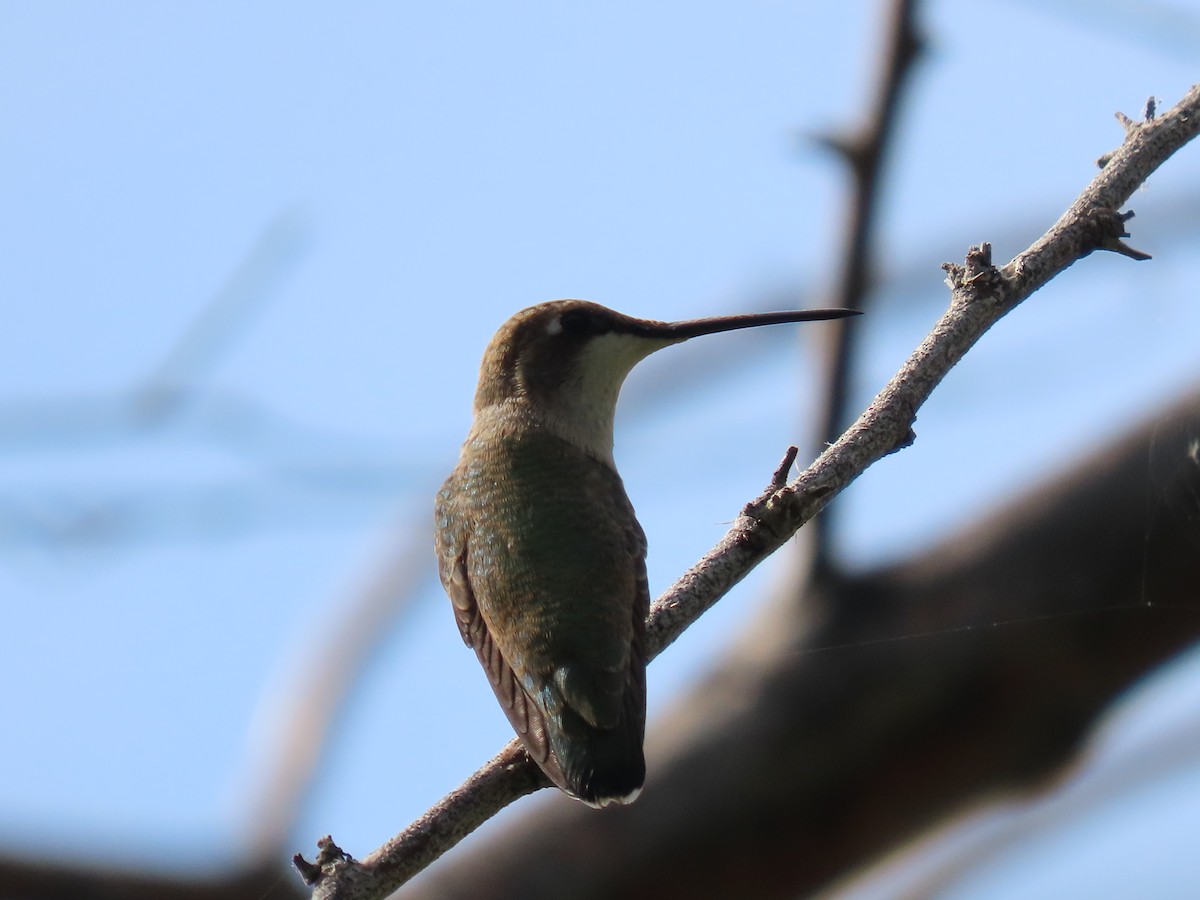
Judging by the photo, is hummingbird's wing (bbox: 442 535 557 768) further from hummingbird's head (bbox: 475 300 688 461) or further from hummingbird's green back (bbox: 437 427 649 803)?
hummingbird's head (bbox: 475 300 688 461)

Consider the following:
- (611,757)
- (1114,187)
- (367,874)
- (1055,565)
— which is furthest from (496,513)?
(1055,565)

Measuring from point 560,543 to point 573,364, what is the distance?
2.57 ft

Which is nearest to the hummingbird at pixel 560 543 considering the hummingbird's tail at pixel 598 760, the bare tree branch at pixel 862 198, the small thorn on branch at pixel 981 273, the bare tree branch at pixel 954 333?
the hummingbird's tail at pixel 598 760

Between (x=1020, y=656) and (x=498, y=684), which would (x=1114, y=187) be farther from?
(x=1020, y=656)

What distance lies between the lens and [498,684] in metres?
3.32

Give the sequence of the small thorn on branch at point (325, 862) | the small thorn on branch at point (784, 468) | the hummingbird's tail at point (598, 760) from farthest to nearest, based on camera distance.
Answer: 1. the hummingbird's tail at point (598, 760)
2. the small thorn on branch at point (784, 468)
3. the small thorn on branch at point (325, 862)

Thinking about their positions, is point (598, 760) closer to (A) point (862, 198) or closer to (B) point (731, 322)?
(B) point (731, 322)

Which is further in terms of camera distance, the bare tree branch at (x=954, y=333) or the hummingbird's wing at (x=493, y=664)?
the hummingbird's wing at (x=493, y=664)

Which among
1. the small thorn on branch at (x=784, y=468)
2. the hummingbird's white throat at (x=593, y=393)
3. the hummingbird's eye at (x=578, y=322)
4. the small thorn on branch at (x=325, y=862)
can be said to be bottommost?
the small thorn on branch at (x=325, y=862)

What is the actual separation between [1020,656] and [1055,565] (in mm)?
417

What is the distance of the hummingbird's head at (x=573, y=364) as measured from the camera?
4.07 metres

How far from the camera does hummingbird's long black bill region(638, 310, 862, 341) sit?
3859mm

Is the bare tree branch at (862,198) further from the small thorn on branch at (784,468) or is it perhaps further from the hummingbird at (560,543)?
the small thorn on branch at (784,468)

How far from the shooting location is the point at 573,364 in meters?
4.18
